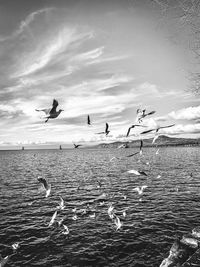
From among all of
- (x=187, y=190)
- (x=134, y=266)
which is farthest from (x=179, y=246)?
(x=187, y=190)

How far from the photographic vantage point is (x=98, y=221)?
832 inches

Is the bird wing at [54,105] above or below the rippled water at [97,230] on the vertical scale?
above

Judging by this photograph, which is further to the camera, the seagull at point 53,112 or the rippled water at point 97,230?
the rippled water at point 97,230

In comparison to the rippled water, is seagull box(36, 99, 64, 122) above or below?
above

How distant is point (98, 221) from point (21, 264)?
821cm

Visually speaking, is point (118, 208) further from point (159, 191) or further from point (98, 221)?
point (159, 191)

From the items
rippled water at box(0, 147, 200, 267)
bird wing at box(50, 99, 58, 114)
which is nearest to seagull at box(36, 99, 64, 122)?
bird wing at box(50, 99, 58, 114)

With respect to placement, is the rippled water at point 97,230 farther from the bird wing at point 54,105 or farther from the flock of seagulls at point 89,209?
the bird wing at point 54,105

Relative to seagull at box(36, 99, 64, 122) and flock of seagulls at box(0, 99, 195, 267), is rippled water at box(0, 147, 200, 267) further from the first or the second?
seagull at box(36, 99, 64, 122)

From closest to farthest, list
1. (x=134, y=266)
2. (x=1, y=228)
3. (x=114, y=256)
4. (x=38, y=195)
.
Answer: (x=134, y=266) < (x=114, y=256) < (x=1, y=228) < (x=38, y=195)

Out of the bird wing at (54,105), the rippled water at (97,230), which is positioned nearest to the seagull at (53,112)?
the bird wing at (54,105)

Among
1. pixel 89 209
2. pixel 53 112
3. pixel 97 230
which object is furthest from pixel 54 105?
pixel 89 209

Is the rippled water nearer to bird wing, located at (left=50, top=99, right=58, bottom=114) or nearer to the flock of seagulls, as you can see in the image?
the flock of seagulls

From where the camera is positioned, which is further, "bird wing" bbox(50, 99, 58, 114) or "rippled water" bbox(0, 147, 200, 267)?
"rippled water" bbox(0, 147, 200, 267)
